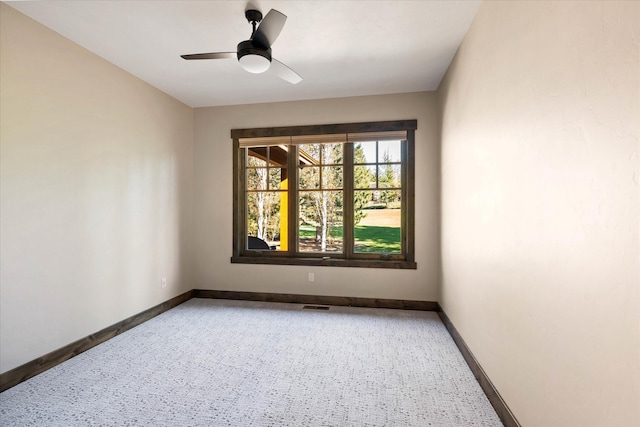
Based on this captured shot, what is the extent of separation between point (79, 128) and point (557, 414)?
12.3 ft

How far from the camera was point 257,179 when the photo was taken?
4.49 metres

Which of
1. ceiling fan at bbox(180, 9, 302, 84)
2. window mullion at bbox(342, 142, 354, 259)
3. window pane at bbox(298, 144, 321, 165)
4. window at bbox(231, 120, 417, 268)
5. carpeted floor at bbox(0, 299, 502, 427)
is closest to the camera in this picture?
carpeted floor at bbox(0, 299, 502, 427)

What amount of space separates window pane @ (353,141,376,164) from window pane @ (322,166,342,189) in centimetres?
27

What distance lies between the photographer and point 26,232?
2.33 m

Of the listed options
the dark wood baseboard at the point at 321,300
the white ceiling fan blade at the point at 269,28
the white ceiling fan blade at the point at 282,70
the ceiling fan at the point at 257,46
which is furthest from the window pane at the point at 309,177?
the white ceiling fan blade at the point at 269,28

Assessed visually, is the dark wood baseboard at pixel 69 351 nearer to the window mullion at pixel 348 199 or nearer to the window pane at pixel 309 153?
the window mullion at pixel 348 199

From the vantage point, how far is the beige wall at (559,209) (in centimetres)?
93

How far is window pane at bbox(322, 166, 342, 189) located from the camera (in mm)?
4238

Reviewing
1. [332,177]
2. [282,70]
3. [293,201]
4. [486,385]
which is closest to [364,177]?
[332,177]

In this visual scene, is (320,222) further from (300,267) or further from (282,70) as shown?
(282,70)

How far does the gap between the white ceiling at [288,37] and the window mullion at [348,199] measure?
85 cm

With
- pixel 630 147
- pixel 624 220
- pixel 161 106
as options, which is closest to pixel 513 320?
pixel 624 220

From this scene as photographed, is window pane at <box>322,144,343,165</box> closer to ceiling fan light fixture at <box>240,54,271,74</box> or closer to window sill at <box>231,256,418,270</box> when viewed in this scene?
window sill at <box>231,256,418,270</box>

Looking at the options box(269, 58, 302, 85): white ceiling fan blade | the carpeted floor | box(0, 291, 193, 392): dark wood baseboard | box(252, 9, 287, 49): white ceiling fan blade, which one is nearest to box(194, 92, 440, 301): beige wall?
the carpeted floor
